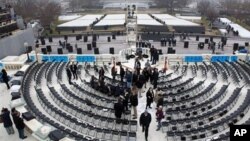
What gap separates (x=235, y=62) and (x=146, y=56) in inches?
327

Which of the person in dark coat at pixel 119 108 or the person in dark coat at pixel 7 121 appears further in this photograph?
the person in dark coat at pixel 119 108

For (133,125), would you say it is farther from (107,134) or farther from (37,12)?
(37,12)

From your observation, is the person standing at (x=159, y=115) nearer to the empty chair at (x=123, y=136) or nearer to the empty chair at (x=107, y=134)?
the empty chair at (x=123, y=136)

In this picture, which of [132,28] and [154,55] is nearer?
[154,55]

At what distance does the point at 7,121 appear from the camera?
11.5 metres

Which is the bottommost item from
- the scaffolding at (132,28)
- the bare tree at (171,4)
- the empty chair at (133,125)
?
the empty chair at (133,125)

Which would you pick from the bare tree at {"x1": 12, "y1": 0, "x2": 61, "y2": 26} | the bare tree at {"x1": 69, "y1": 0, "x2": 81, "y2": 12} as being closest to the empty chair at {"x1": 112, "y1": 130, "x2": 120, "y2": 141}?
the bare tree at {"x1": 12, "y1": 0, "x2": 61, "y2": 26}

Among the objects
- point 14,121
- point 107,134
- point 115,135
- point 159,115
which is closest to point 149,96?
point 159,115

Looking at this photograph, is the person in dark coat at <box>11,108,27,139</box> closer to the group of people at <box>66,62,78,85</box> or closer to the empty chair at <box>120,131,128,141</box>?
the empty chair at <box>120,131,128,141</box>

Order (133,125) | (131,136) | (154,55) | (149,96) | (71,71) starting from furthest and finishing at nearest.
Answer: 1. (154,55)
2. (71,71)
3. (149,96)
4. (133,125)
5. (131,136)

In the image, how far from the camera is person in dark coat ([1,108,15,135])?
37.0 ft

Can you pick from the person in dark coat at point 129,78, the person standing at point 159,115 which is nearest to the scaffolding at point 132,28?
the person in dark coat at point 129,78

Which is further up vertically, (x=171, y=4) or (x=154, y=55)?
(x=171, y=4)

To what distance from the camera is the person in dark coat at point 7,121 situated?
11.3 meters
